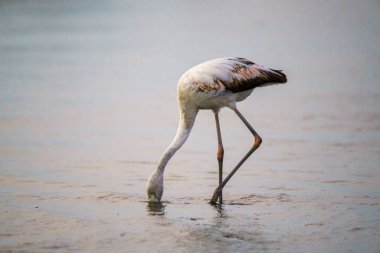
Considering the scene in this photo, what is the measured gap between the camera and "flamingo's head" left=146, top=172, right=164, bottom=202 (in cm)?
957

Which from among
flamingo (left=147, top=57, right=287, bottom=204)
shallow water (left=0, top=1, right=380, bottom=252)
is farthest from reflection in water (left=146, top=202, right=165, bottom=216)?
flamingo (left=147, top=57, right=287, bottom=204)

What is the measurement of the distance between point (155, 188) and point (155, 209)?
14.5 inches

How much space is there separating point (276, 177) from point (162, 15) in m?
18.6

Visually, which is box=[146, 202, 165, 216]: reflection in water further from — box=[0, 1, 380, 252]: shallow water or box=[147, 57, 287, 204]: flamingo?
box=[147, 57, 287, 204]: flamingo

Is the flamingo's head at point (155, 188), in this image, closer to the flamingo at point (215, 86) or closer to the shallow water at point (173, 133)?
the shallow water at point (173, 133)

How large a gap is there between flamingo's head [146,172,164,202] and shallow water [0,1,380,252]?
0.14m

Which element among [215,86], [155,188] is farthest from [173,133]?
[155,188]

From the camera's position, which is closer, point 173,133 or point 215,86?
point 215,86

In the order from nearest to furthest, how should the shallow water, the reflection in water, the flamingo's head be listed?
1. the shallow water
2. the reflection in water
3. the flamingo's head

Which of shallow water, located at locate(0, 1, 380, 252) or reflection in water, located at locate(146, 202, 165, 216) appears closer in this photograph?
shallow water, located at locate(0, 1, 380, 252)

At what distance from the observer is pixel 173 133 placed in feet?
46.7

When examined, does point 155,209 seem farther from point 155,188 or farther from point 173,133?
point 173,133

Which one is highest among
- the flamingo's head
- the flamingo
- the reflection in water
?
the flamingo

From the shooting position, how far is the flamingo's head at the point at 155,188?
31.4 ft
